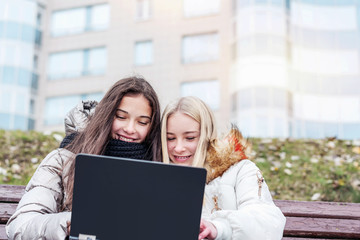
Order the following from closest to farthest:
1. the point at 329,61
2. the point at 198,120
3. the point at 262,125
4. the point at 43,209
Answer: the point at 43,209, the point at 198,120, the point at 262,125, the point at 329,61

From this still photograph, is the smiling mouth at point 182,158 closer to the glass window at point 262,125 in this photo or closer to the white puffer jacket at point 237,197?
the white puffer jacket at point 237,197

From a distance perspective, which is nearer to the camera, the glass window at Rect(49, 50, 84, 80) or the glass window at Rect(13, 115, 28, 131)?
the glass window at Rect(49, 50, 84, 80)

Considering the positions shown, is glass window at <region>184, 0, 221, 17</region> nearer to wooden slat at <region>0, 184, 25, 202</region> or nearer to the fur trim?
wooden slat at <region>0, 184, 25, 202</region>

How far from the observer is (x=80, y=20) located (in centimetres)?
2498

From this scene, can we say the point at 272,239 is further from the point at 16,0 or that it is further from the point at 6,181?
the point at 16,0

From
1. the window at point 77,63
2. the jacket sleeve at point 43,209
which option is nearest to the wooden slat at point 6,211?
the jacket sleeve at point 43,209

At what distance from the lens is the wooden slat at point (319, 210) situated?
3498 mm

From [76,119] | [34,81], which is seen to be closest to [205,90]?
[34,81]

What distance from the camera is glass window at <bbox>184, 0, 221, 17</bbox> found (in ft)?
73.0

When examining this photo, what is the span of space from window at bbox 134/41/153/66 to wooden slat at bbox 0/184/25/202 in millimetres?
19399

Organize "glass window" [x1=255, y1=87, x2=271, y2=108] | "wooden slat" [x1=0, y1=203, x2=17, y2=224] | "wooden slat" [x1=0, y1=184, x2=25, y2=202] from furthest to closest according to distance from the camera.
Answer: "glass window" [x1=255, y1=87, x2=271, y2=108], "wooden slat" [x1=0, y1=184, x2=25, y2=202], "wooden slat" [x1=0, y1=203, x2=17, y2=224]

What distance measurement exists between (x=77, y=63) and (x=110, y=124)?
71.8 ft

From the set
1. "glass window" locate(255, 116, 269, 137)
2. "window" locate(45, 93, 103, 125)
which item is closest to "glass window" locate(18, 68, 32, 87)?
"window" locate(45, 93, 103, 125)

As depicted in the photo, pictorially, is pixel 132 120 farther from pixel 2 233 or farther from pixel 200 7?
pixel 200 7
